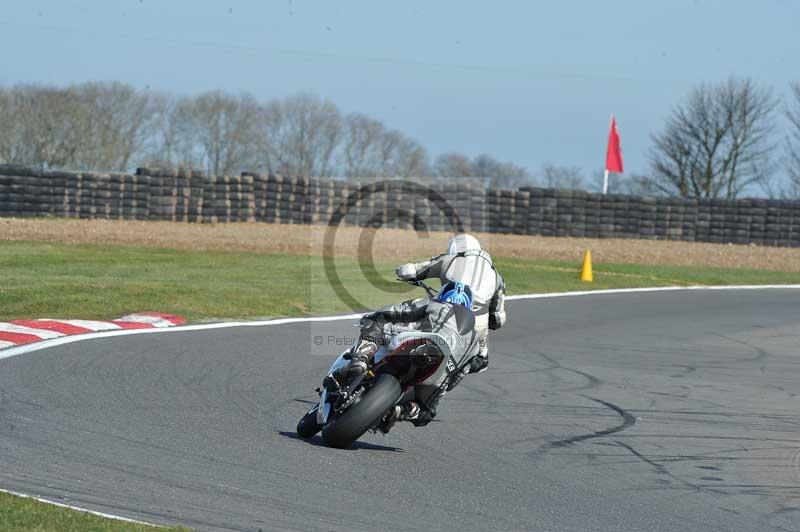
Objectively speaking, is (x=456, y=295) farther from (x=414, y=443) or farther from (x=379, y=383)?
(x=414, y=443)

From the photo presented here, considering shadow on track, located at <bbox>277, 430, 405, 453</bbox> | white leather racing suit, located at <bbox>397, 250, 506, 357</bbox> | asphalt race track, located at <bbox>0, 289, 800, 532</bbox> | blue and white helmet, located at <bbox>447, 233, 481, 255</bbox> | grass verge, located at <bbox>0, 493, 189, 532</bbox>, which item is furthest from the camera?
blue and white helmet, located at <bbox>447, 233, 481, 255</bbox>

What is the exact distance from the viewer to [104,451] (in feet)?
23.6

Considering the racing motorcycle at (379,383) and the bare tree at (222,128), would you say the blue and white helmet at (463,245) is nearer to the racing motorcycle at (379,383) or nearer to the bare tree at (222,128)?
the racing motorcycle at (379,383)

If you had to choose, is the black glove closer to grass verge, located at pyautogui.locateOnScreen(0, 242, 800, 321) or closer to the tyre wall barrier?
grass verge, located at pyautogui.locateOnScreen(0, 242, 800, 321)

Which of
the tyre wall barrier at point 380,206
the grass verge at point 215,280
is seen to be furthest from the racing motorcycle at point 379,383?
the tyre wall barrier at point 380,206

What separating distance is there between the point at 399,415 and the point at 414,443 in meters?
0.40

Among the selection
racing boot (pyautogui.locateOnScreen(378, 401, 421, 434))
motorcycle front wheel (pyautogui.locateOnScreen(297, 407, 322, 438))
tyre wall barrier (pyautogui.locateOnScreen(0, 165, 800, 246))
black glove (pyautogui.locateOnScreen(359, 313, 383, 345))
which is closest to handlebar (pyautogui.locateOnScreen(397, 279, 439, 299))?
black glove (pyautogui.locateOnScreen(359, 313, 383, 345))

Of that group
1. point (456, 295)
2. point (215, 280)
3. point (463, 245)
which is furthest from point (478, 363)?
point (215, 280)

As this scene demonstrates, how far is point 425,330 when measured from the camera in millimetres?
7863

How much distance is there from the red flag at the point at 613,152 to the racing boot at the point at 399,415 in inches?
1315

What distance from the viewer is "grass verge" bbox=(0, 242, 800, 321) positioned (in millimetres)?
15375

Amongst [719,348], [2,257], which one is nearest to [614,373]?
[719,348]

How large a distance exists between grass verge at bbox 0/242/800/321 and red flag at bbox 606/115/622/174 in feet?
36.8

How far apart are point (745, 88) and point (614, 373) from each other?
50.9m
